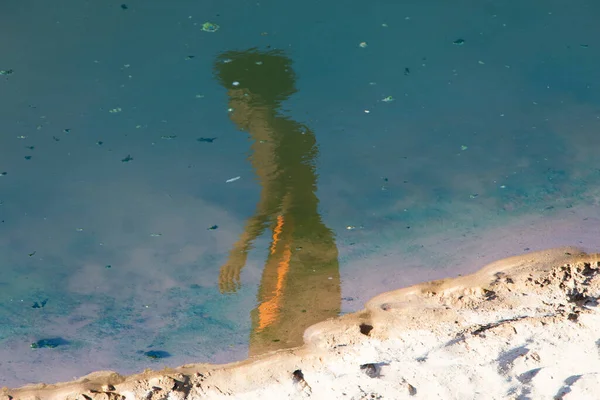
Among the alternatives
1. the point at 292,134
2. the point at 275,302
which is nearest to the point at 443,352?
the point at 275,302

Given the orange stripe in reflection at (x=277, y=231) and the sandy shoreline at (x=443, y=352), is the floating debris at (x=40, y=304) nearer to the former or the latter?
the sandy shoreline at (x=443, y=352)

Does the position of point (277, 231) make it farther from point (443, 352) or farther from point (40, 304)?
point (40, 304)

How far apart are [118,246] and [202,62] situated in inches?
23.3

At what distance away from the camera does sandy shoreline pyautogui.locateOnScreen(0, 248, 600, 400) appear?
1.76m

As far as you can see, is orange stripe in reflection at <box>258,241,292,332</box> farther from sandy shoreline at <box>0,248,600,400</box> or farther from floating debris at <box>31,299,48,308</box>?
floating debris at <box>31,299,48,308</box>

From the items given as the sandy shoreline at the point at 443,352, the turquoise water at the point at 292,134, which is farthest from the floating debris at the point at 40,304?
the sandy shoreline at the point at 443,352

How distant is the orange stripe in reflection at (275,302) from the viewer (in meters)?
1.87

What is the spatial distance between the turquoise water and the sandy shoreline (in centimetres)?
10

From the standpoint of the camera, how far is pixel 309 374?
1.89 meters

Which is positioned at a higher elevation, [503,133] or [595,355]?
[503,133]

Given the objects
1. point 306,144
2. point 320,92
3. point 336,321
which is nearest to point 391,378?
point 336,321

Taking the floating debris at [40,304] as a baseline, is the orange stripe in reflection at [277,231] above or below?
above

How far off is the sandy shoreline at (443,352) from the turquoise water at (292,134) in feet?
0.32

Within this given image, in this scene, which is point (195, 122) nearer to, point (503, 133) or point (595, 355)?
point (503, 133)
